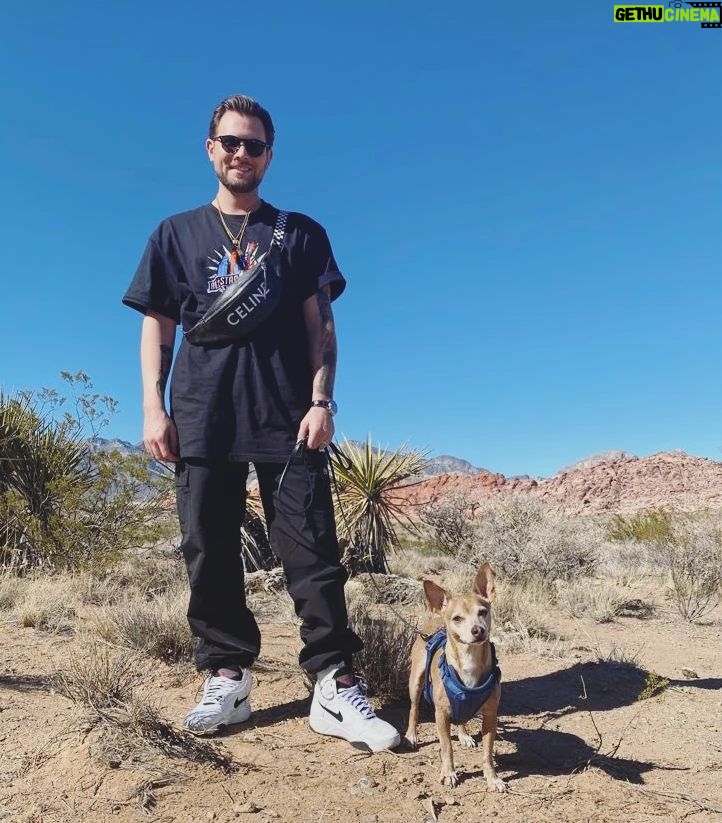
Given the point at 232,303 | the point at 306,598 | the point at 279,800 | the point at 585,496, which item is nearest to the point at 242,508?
the point at 306,598

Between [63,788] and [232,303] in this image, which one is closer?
[63,788]

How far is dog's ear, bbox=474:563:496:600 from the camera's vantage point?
10.2 ft

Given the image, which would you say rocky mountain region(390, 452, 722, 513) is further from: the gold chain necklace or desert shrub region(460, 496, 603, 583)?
the gold chain necklace

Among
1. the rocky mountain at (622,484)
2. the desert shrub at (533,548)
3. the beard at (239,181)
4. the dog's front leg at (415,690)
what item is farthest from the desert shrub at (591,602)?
the rocky mountain at (622,484)

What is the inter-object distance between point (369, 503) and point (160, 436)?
6.39 meters

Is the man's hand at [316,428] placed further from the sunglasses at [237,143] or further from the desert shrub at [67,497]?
the desert shrub at [67,497]

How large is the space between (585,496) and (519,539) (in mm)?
24198

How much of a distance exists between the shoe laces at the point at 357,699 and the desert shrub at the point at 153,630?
176 centimetres

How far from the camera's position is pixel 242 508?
3.51 m

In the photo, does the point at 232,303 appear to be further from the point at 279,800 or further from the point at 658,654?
the point at 658,654

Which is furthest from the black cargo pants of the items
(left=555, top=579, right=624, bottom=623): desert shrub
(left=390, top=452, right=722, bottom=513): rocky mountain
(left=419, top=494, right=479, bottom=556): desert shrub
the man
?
(left=390, top=452, right=722, bottom=513): rocky mountain

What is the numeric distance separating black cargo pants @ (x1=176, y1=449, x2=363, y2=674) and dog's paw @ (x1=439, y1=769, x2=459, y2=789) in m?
0.70

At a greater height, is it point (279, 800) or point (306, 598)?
point (306, 598)

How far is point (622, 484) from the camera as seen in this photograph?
1305 inches
